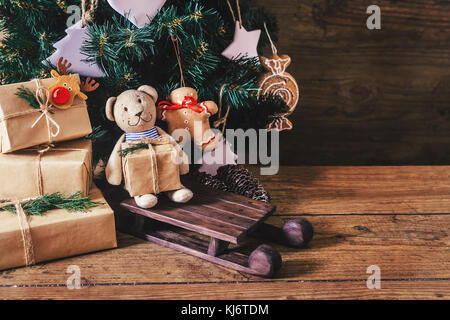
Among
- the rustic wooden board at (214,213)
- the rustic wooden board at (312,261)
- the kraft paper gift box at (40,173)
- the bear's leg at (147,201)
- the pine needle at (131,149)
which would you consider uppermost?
the pine needle at (131,149)

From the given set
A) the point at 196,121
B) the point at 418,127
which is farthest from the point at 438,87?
the point at 196,121

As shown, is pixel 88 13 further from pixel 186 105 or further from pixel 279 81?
pixel 279 81

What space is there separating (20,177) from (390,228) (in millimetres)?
793

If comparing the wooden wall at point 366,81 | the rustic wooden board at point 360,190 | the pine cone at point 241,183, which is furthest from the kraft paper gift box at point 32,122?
the wooden wall at point 366,81

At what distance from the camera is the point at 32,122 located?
32.7 inches

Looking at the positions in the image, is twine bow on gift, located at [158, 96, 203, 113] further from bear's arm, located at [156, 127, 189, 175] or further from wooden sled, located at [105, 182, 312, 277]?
wooden sled, located at [105, 182, 312, 277]

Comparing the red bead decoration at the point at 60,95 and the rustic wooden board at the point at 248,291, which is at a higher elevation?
the red bead decoration at the point at 60,95

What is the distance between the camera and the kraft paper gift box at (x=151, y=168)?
2.78 feet

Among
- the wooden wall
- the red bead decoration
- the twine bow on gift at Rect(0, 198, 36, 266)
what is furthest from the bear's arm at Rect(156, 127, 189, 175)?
the wooden wall

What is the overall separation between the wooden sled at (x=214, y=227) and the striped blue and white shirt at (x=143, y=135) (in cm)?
13

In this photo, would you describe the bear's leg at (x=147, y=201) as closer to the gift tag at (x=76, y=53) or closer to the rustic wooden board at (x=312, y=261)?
the rustic wooden board at (x=312, y=261)

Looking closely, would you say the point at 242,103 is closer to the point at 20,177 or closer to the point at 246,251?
the point at 246,251

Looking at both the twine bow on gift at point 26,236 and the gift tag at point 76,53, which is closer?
the twine bow on gift at point 26,236

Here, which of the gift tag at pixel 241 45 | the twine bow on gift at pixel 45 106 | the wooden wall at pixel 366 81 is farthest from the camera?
the wooden wall at pixel 366 81
